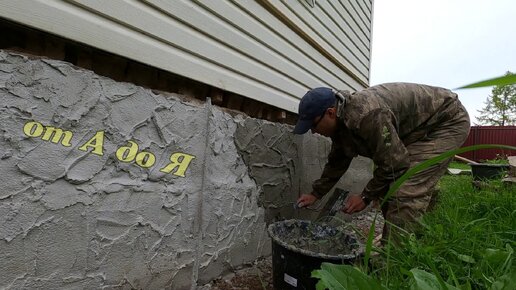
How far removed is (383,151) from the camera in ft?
7.07

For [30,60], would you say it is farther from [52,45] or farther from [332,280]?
[332,280]

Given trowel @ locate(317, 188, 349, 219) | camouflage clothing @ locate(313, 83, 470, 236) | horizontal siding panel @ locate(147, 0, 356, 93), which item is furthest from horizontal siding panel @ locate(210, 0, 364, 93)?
trowel @ locate(317, 188, 349, 219)

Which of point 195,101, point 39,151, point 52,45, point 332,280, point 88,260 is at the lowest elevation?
point 88,260

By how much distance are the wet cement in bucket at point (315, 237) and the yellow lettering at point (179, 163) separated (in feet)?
2.08

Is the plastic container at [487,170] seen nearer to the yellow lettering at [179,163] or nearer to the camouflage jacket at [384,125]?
the camouflage jacket at [384,125]

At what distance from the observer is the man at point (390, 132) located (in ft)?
7.07

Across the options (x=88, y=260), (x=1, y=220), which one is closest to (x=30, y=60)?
(x=1, y=220)

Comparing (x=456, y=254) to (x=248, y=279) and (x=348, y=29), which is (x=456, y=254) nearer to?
(x=248, y=279)

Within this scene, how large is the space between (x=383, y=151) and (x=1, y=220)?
1.96 m

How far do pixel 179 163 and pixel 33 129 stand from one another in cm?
75

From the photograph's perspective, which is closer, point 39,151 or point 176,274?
point 39,151

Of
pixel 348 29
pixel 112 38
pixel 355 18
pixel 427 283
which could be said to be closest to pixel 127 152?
pixel 112 38

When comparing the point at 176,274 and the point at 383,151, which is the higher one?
the point at 383,151

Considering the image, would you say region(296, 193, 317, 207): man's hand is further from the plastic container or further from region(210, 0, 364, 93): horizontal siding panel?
the plastic container
